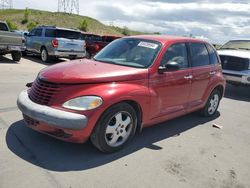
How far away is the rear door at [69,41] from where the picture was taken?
1473 cm

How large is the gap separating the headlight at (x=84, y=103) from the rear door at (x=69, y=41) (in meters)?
11.0

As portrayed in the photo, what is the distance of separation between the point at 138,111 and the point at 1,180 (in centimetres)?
214

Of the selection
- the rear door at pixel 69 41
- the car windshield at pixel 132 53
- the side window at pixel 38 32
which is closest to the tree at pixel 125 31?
the side window at pixel 38 32

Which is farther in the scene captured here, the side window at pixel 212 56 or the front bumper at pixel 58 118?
the side window at pixel 212 56

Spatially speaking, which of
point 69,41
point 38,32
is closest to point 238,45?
point 69,41

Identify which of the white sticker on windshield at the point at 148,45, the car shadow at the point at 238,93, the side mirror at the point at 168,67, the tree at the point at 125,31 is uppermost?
the tree at the point at 125,31

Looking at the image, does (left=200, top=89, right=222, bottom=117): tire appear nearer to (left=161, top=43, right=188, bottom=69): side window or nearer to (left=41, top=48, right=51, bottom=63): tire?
(left=161, top=43, right=188, bottom=69): side window

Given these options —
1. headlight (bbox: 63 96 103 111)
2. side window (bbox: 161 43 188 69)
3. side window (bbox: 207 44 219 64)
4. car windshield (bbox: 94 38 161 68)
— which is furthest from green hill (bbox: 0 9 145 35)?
headlight (bbox: 63 96 103 111)

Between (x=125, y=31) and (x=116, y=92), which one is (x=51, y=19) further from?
(x=116, y=92)

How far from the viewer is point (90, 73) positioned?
14.4 ft

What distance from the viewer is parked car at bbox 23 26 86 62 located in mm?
14641

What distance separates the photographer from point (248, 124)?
6812 mm

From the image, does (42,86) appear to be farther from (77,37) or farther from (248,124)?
(77,37)

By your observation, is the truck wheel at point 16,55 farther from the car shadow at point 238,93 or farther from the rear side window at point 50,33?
the car shadow at point 238,93
